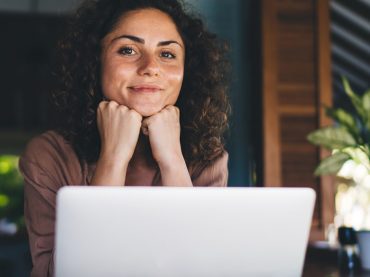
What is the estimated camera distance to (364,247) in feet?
4.92

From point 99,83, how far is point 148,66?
0.27 metres

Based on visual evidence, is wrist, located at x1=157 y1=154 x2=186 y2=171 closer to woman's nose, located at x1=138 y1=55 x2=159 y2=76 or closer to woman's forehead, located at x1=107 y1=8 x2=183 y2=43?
woman's nose, located at x1=138 y1=55 x2=159 y2=76

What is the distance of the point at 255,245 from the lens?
83 cm

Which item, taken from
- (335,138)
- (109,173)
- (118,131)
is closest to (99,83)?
(118,131)

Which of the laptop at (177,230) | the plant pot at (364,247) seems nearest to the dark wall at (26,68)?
the plant pot at (364,247)

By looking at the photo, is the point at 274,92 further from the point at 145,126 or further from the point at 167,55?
the point at 145,126

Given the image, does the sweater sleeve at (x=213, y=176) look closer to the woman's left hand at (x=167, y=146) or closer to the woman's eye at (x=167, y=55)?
the woman's left hand at (x=167, y=146)

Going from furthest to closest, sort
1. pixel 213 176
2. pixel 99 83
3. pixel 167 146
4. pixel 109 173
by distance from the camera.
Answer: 1. pixel 99 83
2. pixel 213 176
3. pixel 167 146
4. pixel 109 173

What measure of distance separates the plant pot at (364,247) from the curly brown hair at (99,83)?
1.47 ft

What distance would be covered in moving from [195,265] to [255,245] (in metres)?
0.09

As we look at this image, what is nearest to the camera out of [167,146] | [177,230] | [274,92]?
[177,230]

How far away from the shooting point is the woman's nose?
1.44m

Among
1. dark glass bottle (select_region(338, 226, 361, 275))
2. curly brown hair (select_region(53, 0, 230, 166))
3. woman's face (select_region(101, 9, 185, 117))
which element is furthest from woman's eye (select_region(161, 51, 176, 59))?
dark glass bottle (select_region(338, 226, 361, 275))

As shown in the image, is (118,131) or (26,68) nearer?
(118,131)
